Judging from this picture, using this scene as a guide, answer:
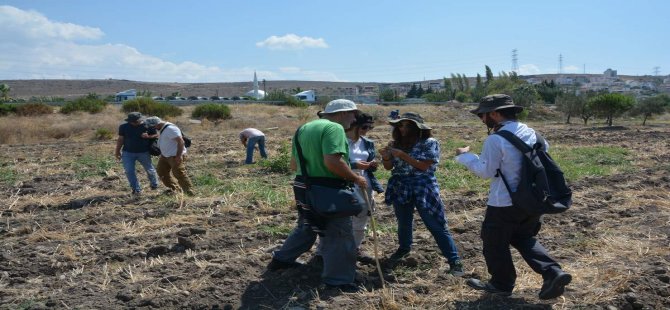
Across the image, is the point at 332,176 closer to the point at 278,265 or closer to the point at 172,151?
the point at 278,265

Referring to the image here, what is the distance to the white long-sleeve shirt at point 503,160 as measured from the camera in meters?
4.43

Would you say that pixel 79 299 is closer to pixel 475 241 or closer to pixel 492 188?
pixel 492 188

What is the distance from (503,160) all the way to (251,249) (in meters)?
3.12

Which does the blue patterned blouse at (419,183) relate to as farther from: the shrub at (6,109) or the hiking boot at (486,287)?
the shrub at (6,109)

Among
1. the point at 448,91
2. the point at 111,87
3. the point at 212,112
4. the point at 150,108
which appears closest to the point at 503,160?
the point at 212,112

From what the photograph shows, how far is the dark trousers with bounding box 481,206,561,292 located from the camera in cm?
451

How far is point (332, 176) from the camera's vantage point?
4.89 metres

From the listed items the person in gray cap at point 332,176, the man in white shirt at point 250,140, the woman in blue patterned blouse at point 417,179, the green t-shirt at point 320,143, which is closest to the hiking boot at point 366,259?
the woman in blue patterned blouse at point 417,179

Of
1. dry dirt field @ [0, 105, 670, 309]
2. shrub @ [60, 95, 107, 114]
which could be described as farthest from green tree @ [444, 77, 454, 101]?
dry dirt field @ [0, 105, 670, 309]

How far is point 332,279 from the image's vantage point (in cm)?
509

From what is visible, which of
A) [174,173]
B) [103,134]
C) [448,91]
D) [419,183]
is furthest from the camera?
[448,91]

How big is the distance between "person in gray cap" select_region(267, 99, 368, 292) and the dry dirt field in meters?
0.22

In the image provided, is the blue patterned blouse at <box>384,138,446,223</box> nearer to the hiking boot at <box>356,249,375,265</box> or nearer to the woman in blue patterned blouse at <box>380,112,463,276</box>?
the woman in blue patterned blouse at <box>380,112,463,276</box>

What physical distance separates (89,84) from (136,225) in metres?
124
